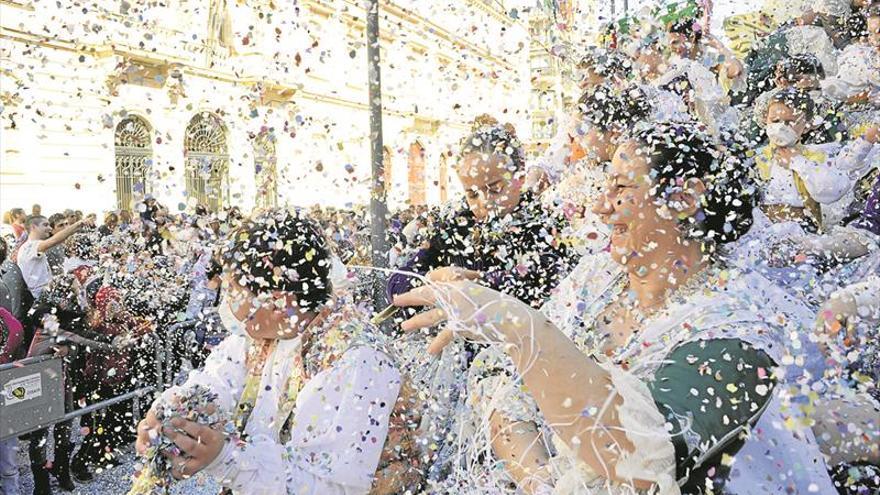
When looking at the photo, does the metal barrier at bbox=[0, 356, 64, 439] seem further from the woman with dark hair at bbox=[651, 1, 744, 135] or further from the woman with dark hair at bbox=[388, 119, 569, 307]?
the woman with dark hair at bbox=[651, 1, 744, 135]

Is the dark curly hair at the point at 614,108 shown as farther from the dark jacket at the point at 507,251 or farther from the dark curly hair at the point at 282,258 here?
the dark curly hair at the point at 282,258

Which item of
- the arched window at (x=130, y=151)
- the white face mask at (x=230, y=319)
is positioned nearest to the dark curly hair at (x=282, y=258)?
the white face mask at (x=230, y=319)

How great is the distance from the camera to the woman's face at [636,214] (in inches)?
69.4

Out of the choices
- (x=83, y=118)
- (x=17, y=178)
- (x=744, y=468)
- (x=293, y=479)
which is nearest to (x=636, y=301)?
(x=744, y=468)

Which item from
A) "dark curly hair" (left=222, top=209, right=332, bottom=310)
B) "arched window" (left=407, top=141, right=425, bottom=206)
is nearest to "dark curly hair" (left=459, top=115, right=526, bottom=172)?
"dark curly hair" (left=222, top=209, right=332, bottom=310)

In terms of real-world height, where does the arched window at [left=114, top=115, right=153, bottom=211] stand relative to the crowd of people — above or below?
above

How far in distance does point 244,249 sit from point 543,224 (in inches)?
60.0

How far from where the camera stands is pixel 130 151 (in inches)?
545

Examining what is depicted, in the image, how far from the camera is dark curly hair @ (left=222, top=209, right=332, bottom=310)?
2.22 meters

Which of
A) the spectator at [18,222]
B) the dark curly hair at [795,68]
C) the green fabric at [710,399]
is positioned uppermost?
the dark curly hair at [795,68]

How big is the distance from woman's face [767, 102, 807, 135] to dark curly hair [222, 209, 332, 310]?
2.49 metres

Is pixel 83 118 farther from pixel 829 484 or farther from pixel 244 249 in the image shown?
pixel 829 484

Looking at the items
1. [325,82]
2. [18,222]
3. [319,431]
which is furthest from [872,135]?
[18,222]

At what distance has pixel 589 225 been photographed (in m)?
3.23
